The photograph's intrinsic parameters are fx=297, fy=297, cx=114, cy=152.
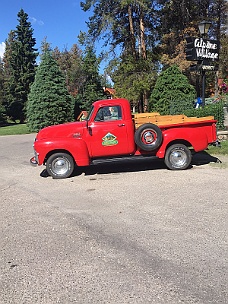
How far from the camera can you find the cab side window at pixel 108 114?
24.9 feet

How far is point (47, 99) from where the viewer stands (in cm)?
2477

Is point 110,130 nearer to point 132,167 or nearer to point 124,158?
point 124,158

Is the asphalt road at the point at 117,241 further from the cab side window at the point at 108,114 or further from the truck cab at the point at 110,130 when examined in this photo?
the cab side window at the point at 108,114

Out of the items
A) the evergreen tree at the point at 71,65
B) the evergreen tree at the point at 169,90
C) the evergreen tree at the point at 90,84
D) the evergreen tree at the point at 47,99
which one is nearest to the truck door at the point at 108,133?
the evergreen tree at the point at 169,90

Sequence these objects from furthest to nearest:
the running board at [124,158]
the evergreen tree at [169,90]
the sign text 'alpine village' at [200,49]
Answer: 1. the evergreen tree at [169,90]
2. the sign text 'alpine village' at [200,49]
3. the running board at [124,158]

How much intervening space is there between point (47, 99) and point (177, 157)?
1906 centimetres

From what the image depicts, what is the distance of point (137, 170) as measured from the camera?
806 centimetres

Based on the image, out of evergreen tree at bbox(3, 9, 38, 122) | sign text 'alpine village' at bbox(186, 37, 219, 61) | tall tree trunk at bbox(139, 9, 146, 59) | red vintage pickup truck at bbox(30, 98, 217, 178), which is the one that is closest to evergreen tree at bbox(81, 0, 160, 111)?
tall tree trunk at bbox(139, 9, 146, 59)

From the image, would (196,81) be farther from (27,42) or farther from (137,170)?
(27,42)

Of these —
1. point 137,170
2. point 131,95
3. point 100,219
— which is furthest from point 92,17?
point 100,219

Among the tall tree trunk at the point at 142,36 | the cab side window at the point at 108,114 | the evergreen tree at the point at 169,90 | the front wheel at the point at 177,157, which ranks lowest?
the front wheel at the point at 177,157

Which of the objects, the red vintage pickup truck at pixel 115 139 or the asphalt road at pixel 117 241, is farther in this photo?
the red vintage pickup truck at pixel 115 139

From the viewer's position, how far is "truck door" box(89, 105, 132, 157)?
295 inches

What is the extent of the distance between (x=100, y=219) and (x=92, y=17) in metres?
22.0
